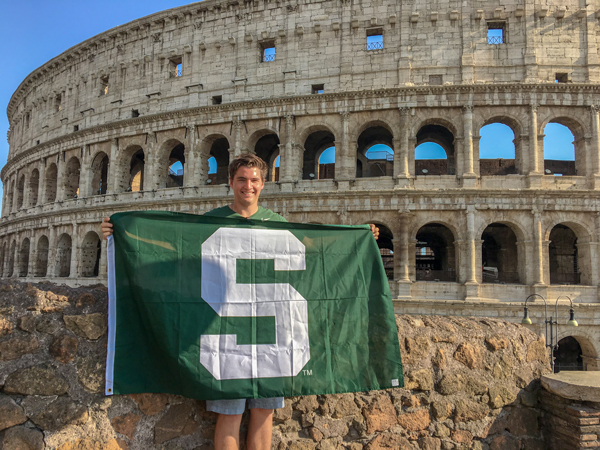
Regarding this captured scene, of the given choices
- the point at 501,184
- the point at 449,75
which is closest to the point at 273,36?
the point at 449,75

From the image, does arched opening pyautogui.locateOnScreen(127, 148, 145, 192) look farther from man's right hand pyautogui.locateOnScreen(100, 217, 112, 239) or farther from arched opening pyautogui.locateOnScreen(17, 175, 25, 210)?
man's right hand pyautogui.locateOnScreen(100, 217, 112, 239)

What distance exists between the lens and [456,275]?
1638 cm

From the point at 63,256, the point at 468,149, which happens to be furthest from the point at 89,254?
the point at 468,149

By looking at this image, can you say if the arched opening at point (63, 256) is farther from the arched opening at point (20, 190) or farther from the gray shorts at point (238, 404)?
the gray shorts at point (238, 404)

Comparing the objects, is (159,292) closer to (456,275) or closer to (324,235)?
(324,235)

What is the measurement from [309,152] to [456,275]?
1015cm

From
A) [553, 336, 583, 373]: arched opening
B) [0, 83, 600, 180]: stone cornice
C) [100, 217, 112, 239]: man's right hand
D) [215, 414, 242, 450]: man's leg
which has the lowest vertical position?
[553, 336, 583, 373]: arched opening

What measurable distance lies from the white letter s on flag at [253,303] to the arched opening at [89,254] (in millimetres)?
21469

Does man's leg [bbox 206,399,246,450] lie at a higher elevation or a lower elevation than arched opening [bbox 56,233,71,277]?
lower

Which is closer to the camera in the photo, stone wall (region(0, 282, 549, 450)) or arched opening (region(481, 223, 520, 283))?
stone wall (region(0, 282, 549, 450))

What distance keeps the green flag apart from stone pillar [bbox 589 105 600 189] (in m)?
17.0

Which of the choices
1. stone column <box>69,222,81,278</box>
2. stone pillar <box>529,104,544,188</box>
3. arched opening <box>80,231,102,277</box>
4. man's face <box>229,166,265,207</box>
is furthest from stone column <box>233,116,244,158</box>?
man's face <box>229,166,265,207</box>

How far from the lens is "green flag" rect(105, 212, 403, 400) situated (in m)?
2.76

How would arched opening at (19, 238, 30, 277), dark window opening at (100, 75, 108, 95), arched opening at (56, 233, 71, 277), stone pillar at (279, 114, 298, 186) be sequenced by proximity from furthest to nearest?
1. arched opening at (19, 238, 30, 277)
2. dark window opening at (100, 75, 108, 95)
3. arched opening at (56, 233, 71, 277)
4. stone pillar at (279, 114, 298, 186)
